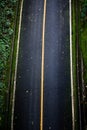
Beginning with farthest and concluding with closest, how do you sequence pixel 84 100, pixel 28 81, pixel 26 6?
pixel 26 6
pixel 28 81
pixel 84 100

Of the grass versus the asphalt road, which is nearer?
the asphalt road

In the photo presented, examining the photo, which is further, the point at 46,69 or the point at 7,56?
the point at 7,56

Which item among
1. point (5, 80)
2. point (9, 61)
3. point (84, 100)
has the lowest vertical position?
point (84, 100)

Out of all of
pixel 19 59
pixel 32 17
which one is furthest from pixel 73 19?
pixel 19 59

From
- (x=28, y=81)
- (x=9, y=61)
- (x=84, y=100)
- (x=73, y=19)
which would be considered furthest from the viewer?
(x=73, y=19)

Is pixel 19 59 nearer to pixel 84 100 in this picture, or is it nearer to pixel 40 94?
pixel 40 94

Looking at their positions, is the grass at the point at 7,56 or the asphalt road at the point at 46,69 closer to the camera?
the asphalt road at the point at 46,69

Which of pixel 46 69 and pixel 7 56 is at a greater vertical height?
pixel 7 56

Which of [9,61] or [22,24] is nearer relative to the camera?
[9,61]
